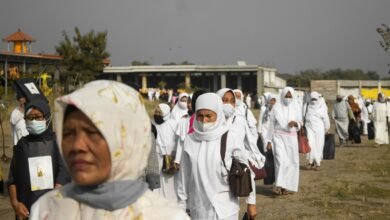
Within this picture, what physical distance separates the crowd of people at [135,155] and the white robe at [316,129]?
2.90 metres

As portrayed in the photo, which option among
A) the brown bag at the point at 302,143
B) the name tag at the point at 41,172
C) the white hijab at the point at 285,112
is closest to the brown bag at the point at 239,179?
the name tag at the point at 41,172

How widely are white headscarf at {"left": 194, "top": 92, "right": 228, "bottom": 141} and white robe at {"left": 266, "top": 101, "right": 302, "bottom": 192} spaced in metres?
5.82

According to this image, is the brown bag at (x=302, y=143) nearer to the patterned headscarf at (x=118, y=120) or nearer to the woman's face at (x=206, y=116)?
the woman's face at (x=206, y=116)

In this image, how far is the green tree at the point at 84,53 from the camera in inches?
1638

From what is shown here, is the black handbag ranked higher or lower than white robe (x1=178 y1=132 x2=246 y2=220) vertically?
lower

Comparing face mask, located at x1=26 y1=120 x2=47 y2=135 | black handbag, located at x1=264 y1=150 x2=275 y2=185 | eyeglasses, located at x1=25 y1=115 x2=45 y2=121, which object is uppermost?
eyeglasses, located at x1=25 y1=115 x2=45 y2=121

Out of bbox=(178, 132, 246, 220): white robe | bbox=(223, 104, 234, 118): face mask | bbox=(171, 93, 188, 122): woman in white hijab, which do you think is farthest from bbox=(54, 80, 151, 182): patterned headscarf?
bbox=(171, 93, 188, 122): woman in white hijab

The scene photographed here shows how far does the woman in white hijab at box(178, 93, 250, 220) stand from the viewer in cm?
571

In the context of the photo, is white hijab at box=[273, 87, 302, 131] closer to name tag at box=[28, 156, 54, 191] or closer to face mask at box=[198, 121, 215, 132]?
face mask at box=[198, 121, 215, 132]

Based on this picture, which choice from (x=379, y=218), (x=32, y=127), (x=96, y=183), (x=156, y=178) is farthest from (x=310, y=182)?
(x=96, y=183)

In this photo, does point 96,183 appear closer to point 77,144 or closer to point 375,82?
point 77,144

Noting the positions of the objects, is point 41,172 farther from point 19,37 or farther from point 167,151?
point 19,37

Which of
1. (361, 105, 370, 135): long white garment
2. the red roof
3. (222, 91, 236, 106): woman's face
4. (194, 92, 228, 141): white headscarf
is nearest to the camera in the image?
(194, 92, 228, 141): white headscarf

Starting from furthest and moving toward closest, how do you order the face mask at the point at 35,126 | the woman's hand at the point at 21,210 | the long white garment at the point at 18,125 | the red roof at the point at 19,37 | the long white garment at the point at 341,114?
1. the red roof at the point at 19,37
2. the long white garment at the point at 341,114
3. the long white garment at the point at 18,125
4. the face mask at the point at 35,126
5. the woman's hand at the point at 21,210
